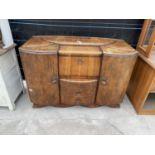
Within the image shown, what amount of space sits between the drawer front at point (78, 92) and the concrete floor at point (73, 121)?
6.0 inches

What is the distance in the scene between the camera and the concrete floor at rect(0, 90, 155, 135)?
1.42 metres

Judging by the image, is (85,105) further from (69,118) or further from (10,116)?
A: (10,116)

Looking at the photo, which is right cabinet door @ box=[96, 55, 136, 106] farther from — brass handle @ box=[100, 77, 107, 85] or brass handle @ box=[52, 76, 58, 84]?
brass handle @ box=[52, 76, 58, 84]

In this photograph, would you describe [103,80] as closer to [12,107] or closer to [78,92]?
[78,92]

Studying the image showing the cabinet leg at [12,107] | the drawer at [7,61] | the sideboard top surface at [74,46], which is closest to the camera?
the sideboard top surface at [74,46]

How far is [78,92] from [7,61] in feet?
2.82

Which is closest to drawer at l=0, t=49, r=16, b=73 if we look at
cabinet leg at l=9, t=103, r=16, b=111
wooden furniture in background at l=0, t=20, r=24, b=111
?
wooden furniture in background at l=0, t=20, r=24, b=111

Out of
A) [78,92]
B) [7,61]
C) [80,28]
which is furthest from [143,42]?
[7,61]

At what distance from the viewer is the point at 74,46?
1339 millimetres

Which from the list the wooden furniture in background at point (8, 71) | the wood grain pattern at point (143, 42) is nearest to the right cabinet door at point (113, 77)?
the wood grain pattern at point (143, 42)

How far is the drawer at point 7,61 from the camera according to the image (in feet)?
4.45

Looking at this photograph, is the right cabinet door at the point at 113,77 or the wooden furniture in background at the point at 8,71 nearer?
Answer: the right cabinet door at the point at 113,77

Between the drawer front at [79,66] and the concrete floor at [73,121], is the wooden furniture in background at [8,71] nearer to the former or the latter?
the concrete floor at [73,121]
